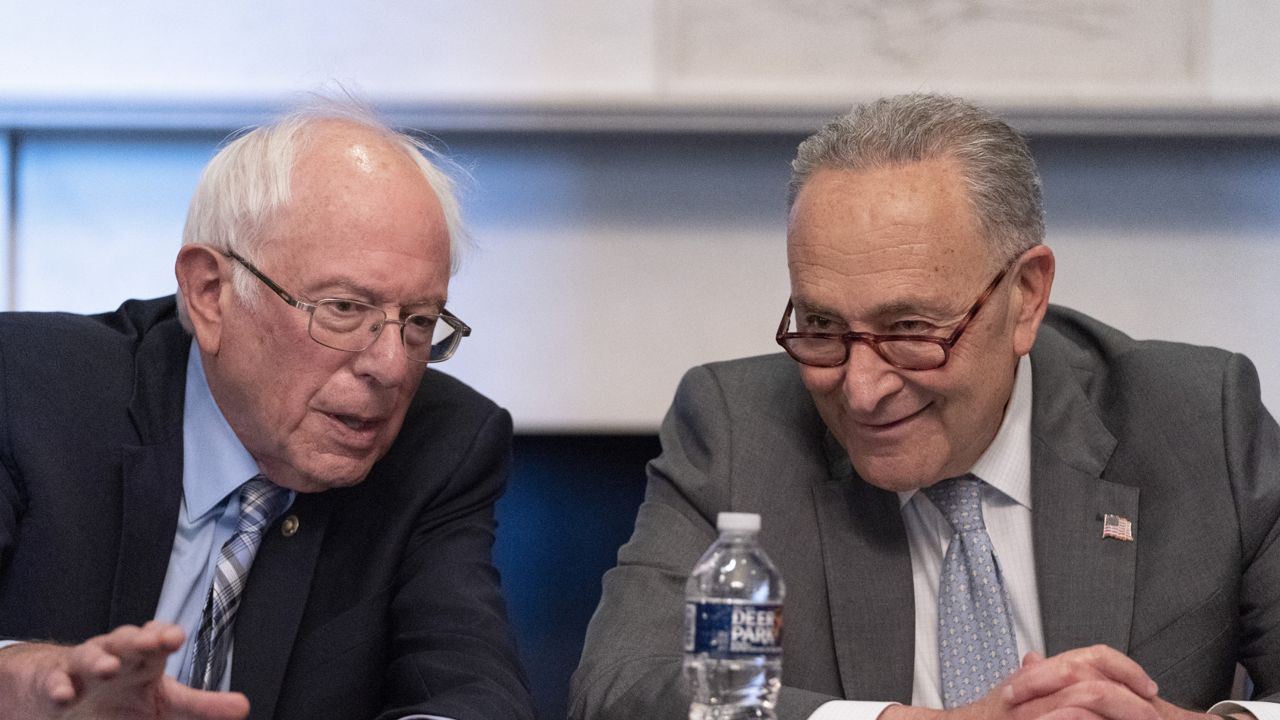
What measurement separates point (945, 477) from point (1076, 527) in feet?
0.71

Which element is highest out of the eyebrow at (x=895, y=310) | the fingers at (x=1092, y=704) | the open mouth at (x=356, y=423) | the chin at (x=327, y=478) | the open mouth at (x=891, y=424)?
the eyebrow at (x=895, y=310)

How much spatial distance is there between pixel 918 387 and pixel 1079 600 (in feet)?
1.39

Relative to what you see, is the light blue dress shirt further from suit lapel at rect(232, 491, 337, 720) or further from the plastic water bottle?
the plastic water bottle

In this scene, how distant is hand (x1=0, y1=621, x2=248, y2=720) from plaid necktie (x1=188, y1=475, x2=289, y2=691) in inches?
24.2

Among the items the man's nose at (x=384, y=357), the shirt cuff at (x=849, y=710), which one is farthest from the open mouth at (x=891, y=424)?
the man's nose at (x=384, y=357)

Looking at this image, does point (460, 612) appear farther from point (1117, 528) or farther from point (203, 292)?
point (1117, 528)

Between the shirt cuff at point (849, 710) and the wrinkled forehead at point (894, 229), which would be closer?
the shirt cuff at point (849, 710)

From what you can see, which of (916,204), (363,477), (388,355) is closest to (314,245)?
(388,355)

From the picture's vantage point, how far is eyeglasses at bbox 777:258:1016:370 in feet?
6.72

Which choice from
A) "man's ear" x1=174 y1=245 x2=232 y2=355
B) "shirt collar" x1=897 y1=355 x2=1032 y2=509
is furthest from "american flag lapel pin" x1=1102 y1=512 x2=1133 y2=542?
"man's ear" x1=174 y1=245 x2=232 y2=355

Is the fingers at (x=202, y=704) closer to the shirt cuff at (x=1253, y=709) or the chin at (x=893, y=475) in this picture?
the chin at (x=893, y=475)

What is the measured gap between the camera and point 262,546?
225cm

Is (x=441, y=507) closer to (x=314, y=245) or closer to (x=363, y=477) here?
(x=363, y=477)

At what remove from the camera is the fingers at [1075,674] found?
5.47ft
